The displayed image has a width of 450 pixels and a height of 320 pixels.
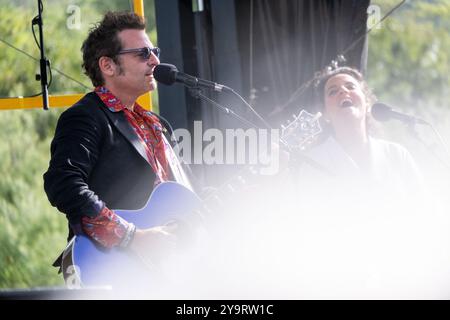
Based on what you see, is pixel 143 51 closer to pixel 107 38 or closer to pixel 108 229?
pixel 107 38

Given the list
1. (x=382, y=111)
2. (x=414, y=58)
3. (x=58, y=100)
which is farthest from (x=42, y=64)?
(x=414, y=58)

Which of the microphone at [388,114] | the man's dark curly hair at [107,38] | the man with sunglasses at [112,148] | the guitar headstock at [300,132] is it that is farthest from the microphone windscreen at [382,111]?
the man's dark curly hair at [107,38]

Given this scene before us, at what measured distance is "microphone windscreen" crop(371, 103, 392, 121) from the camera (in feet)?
9.34

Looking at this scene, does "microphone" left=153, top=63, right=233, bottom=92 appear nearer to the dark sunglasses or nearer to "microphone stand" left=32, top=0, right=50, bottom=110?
the dark sunglasses

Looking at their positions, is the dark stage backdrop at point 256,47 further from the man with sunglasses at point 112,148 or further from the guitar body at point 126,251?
the guitar body at point 126,251

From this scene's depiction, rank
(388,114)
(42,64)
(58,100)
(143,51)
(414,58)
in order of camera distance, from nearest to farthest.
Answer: (143,51) < (388,114) < (42,64) < (58,100) < (414,58)

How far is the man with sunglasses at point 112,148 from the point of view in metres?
2.53

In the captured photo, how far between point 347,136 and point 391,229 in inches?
14.9

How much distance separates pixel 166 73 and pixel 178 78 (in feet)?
0.15

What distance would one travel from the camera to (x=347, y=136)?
3199 mm

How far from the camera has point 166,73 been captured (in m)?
2.53

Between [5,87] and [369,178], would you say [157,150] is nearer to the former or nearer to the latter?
[369,178]

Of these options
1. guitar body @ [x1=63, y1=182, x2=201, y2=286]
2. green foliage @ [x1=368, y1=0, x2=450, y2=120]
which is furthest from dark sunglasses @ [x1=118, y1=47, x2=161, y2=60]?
green foliage @ [x1=368, y1=0, x2=450, y2=120]
